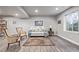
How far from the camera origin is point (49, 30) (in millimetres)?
11039

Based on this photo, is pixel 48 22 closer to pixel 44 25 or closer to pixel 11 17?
pixel 44 25

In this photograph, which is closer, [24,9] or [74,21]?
[74,21]

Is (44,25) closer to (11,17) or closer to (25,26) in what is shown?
(25,26)

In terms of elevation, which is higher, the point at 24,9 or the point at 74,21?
the point at 24,9

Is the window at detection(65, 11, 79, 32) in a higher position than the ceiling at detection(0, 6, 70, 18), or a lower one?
lower

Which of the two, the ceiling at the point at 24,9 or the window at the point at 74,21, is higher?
the ceiling at the point at 24,9
